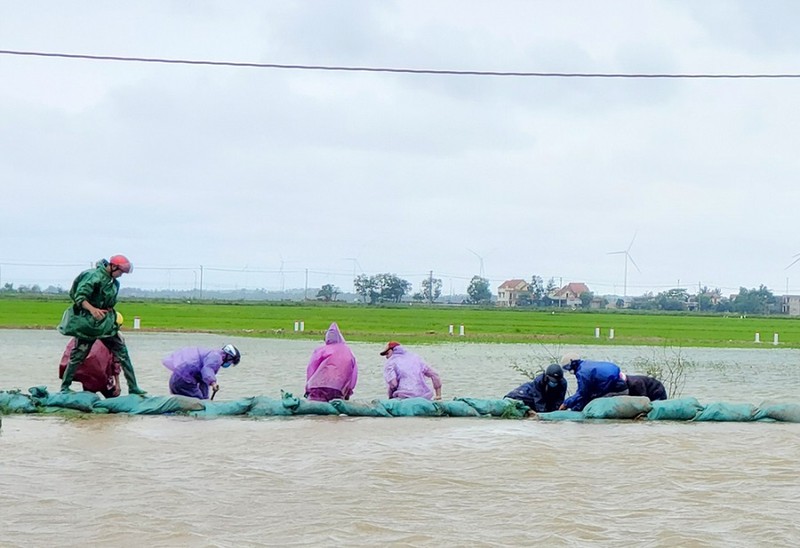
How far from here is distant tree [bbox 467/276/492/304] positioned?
4879 inches

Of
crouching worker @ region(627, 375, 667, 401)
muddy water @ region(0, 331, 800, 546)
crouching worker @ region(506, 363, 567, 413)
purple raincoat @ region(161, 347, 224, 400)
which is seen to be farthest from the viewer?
crouching worker @ region(627, 375, 667, 401)

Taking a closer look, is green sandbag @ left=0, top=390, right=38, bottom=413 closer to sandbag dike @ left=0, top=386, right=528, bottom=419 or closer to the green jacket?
sandbag dike @ left=0, top=386, right=528, bottom=419

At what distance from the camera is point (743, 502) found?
7.63 meters

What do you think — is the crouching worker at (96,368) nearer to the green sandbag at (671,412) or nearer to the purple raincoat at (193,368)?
the purple raincoat at (193,368)

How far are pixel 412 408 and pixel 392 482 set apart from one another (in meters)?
3.63

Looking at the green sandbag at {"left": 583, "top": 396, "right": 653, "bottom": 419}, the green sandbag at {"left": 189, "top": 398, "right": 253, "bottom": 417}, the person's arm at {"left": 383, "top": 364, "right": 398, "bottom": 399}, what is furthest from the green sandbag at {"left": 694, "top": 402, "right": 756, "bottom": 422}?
the green sandbag at {"left": 189, "top": 398, "right": 253, "bottom": 417}

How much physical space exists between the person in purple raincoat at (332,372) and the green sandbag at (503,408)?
1.45m

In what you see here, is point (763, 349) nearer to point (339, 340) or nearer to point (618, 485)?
point (339, 340)

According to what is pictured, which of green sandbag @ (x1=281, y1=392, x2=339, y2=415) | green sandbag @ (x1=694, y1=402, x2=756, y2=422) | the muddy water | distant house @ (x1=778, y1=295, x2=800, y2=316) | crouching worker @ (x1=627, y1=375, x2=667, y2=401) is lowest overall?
the muddy water

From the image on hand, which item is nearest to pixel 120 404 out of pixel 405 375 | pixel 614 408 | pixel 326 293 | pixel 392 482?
pixel 405 375

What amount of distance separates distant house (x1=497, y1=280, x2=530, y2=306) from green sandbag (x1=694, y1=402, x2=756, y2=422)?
11347cm

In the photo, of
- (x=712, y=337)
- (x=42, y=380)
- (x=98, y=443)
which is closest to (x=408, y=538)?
(x=98, y=443)

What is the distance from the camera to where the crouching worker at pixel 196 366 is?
11664 mm

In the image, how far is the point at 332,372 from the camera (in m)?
11.8
